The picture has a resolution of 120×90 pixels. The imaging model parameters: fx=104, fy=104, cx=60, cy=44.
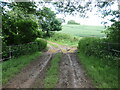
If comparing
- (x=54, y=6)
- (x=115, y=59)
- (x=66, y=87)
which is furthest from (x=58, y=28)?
(x=66, y=87)

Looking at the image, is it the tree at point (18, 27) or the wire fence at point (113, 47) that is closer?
the wire fence at point (113, 47)

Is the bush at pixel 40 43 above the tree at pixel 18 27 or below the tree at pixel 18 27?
below

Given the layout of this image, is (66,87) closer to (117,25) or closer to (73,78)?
(73,78)

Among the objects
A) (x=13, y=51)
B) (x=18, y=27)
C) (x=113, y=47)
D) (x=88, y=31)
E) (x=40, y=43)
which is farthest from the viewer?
(x=88, y=31)

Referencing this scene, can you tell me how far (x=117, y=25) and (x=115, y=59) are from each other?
2.15m

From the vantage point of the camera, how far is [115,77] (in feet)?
15.1

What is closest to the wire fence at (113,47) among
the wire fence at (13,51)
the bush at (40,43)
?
the wire fence at (13,51)

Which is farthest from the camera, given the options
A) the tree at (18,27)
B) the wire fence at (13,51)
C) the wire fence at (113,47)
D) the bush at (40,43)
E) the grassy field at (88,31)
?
the grassy field at (88,31)

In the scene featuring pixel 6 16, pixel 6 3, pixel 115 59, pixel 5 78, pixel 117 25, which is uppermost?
pixel 6 3

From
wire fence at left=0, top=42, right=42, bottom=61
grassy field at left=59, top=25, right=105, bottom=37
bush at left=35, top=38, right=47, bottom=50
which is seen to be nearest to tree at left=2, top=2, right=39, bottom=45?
wire fence at left=0, top=42, right=42, bottom=61

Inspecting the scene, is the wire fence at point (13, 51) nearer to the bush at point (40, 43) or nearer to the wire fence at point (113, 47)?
the bush at point (40, 43)

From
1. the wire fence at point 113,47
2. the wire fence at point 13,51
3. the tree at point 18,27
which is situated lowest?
the wire fence at point 13,51

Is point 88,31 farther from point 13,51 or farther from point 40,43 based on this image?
point 13,51

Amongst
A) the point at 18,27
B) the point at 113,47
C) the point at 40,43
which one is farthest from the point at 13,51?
the point at 113,47
